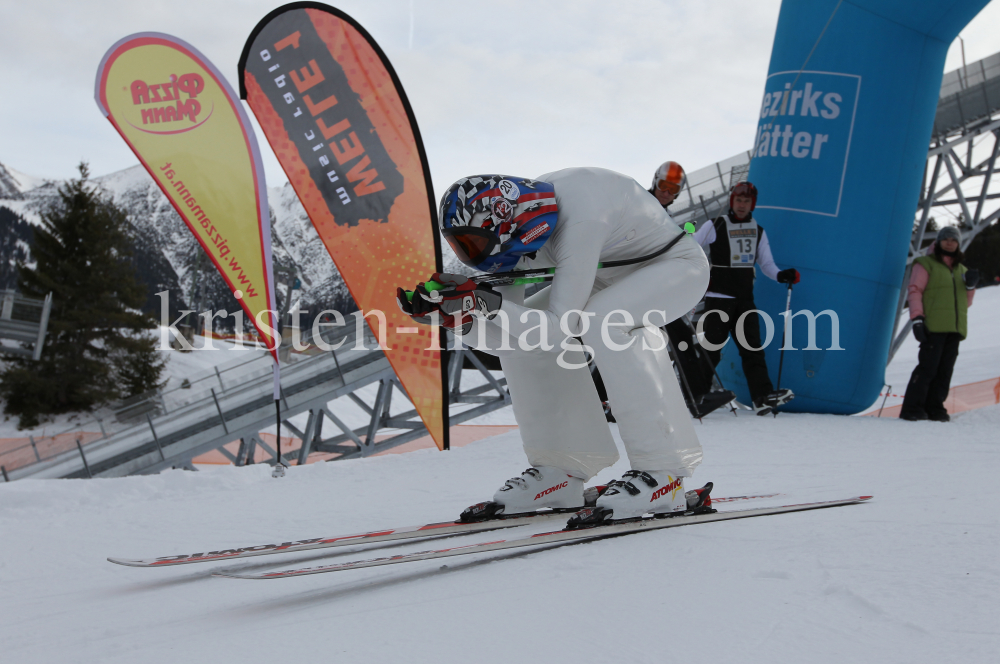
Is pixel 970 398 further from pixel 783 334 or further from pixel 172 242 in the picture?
pixel 172 242

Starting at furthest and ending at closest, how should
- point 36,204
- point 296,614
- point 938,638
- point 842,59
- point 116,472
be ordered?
point 36,204 < point 116,472 < point 842,59 < point 296,614 < point 938,638

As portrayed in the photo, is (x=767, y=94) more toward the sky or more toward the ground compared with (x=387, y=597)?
more toward the sky

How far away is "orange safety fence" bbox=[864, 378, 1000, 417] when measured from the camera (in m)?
7.29

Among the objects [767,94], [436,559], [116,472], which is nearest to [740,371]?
[767,94]

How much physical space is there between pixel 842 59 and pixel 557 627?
612cm

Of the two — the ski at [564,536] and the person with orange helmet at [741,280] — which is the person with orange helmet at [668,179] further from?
the ski at [564,536]

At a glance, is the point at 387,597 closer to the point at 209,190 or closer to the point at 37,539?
the point at 37,539

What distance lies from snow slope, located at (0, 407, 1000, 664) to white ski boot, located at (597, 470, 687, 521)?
0.58 feet

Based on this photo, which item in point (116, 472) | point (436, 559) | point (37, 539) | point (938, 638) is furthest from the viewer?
point (116, 472)

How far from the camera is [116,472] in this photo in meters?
9.22

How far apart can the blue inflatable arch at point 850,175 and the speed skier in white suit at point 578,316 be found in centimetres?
376

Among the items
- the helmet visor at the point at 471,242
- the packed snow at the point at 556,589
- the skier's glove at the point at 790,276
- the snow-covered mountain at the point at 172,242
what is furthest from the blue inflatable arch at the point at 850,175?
the snow-covered mountain at the point at 172,242

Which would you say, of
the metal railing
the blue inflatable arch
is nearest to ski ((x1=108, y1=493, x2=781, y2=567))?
the blue inflatable arch

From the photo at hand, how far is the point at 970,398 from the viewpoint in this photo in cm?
789
